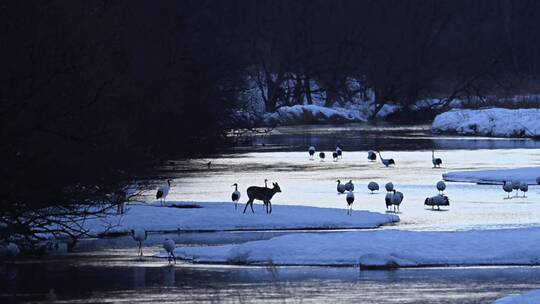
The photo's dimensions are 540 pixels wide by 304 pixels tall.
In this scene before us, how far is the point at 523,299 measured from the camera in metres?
16.9

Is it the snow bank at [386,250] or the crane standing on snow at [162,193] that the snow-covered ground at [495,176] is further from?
the snow bank at [386,250]

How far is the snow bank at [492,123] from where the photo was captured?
61.7 meters

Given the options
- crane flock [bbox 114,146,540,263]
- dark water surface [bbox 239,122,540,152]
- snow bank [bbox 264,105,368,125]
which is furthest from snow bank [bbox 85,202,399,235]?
snow bank [bbox 264,105,368,125]

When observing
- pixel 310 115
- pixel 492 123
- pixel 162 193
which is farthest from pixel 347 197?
pixel 310 115

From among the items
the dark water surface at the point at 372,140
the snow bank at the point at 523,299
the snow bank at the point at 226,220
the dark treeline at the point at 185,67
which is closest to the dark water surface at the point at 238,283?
the snow bank at the point at 523,299

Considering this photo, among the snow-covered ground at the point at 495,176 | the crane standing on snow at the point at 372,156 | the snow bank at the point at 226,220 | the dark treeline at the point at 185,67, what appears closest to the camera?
the dark treeline at the point at 185,67

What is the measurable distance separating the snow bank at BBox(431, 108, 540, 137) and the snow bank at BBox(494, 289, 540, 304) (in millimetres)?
44465

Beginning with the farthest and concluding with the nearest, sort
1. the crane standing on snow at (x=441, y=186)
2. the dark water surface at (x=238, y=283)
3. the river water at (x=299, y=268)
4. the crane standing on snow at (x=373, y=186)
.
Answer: the crane standing on snow at (x=373, y=186)
the crane standing on snow at (x=441, y=186)
the river water at (x=299, y=268)
the dark water surface at (x=238, y=283)

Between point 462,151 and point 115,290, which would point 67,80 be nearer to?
point 115,290

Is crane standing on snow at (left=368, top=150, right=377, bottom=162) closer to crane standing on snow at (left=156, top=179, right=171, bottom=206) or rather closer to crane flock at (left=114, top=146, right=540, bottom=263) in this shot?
crane flock at (left=114, top=146, right=540, bottom=263)

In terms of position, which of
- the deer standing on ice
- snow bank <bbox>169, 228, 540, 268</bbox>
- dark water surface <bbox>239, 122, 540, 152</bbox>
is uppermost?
dark water surface <bbox>239, 122, 540, 152</bbox>

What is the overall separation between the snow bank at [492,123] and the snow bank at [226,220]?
35.2 m

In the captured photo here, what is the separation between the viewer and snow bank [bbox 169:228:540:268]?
857 inches

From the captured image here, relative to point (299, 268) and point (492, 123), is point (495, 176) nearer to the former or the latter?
point (299, 268)
